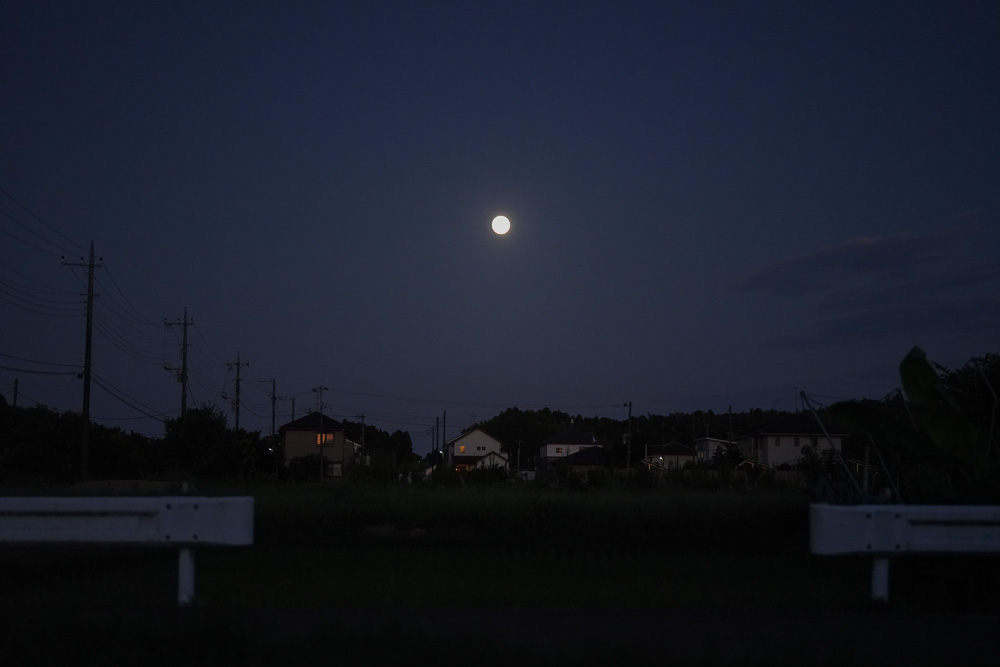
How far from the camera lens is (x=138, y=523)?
253 inches

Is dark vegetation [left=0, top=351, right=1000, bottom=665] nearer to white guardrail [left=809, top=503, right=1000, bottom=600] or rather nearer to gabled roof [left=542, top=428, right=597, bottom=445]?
white guardrail [left=809, top=503, right=1000, bottom=600]

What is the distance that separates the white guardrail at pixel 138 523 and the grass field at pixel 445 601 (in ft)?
1.44

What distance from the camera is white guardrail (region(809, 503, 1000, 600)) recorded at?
20.9ft

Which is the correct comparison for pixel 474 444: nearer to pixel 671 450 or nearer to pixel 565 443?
pixel 565 443

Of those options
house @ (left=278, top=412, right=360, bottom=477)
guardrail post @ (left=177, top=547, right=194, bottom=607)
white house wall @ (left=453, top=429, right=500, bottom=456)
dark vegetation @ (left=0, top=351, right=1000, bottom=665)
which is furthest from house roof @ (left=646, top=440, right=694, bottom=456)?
guardrail post @ (left=177, top=547, right=194, bottom=607)

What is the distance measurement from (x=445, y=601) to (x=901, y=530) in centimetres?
342

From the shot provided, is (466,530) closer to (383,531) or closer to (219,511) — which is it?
(383,531)

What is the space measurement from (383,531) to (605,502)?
15.2 feet

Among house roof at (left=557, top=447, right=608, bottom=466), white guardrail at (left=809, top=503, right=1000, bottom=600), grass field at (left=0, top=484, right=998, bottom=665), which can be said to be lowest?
house roof at (left=557, top=447, right=608, bottom=466)

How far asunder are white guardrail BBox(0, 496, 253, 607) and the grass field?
1.44ft

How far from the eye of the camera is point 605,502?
17547 mm

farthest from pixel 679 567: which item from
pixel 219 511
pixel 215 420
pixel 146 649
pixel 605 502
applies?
pixel 215 420

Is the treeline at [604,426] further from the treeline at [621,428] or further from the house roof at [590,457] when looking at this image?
the house roof at [590,457]

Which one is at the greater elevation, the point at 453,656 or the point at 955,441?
the point at 955,441
